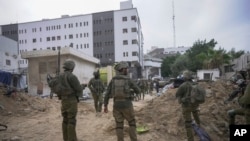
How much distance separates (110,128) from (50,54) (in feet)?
52.3

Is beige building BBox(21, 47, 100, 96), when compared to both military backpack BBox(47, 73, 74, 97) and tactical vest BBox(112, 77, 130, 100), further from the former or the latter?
tactical vest BBox(112, 77, 130, 100)

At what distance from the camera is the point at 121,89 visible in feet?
19.1

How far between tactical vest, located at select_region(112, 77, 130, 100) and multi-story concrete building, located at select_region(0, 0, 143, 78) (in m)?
41.1

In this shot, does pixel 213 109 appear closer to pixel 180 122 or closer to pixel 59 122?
pixel 180 122

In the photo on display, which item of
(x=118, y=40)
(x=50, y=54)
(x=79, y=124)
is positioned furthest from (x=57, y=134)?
(x=118, y=40)

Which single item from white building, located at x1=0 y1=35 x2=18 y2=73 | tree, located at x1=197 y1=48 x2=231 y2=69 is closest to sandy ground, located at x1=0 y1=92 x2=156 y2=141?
white building, located at x1=0 y1=35 x2=18 y2=73

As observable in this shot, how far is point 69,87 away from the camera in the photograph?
5.89m

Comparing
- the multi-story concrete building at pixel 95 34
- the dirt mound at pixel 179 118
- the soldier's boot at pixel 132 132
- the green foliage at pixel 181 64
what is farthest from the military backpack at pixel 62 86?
the green foliage at pixel 181 64

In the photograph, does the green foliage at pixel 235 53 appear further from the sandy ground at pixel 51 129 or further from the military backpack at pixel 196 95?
the military backpack at pixel 196 95

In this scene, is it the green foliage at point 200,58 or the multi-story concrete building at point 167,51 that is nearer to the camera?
the green foliage at point 200,58

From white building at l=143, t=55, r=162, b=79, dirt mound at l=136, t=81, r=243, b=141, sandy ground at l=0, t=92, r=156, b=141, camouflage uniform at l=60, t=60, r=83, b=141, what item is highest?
white building at l=143, t=55, r=162, b=79

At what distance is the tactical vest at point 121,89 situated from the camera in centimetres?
581

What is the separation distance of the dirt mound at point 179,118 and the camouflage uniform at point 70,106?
93.6 inches

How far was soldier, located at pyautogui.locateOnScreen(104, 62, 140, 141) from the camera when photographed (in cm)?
576
